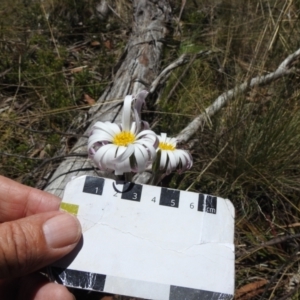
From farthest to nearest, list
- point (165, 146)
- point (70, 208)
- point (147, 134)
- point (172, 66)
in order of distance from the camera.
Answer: point (172, 66)
point (165, 146)
point (147, 134)
point (70, 208)

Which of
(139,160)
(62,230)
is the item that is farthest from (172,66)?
(62,230)

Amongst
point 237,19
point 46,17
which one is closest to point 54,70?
point 46,17

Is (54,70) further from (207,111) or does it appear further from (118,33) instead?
(207,111)

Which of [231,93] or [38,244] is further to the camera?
[231,93]


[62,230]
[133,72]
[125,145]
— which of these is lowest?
[62,230]

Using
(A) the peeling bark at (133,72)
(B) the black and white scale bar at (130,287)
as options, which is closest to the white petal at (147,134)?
(A) the peeling bark at (133,72)

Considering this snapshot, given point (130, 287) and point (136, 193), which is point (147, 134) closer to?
point (136, 193)
